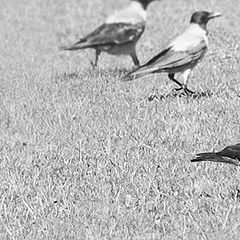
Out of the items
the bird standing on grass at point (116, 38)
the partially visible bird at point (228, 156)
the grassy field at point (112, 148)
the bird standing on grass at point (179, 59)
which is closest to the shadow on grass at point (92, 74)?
the grassy field at point (112, 148)

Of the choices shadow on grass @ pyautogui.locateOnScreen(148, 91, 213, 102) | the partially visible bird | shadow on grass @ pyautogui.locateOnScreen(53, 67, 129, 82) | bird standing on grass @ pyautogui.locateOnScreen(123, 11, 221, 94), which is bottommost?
shadow on grass @ pyautogui.locateOnScreen(53, 67, 129, 82)

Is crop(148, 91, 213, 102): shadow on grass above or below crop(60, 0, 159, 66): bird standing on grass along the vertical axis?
above

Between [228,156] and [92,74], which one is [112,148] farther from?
[92,74]

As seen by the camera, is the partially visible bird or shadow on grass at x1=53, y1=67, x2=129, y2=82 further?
shadow on grass at x1=53, y1=67, x2=129, y2=82

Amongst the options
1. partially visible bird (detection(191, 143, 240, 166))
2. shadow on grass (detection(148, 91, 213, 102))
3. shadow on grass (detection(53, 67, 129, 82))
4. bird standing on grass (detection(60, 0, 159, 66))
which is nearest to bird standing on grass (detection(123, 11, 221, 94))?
shadow on grass (detection(148, 91, 213, 102))

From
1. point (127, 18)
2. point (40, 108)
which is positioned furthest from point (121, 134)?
point (127, 18)

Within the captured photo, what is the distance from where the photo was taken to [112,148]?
7.68 metres

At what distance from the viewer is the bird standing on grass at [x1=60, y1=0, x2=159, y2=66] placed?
40.0ft

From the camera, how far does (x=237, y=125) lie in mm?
8062

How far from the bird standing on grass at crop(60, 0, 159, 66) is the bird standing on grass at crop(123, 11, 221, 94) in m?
1.69

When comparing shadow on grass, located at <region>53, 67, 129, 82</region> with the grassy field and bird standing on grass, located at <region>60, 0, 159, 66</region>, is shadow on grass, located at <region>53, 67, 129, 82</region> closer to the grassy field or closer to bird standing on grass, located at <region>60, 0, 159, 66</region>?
the grassy field

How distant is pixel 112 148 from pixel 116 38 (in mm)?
4852

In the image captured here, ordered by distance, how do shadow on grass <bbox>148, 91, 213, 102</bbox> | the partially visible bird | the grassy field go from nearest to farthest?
the grassy field → the partially visible bird → shadow on grass <bbox>148, 91, 213, 102</bbox>

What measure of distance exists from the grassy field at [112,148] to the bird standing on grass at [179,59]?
23 centimetres
